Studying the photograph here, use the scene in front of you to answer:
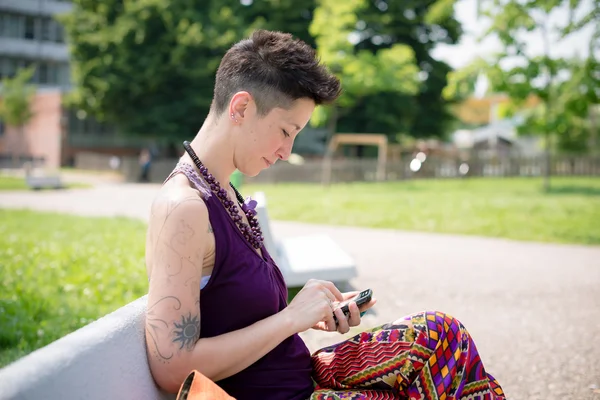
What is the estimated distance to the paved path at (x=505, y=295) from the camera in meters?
4.17

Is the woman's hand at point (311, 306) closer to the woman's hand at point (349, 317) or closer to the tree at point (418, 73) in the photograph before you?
the woman's hand at point (349, 317)

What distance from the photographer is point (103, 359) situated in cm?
153

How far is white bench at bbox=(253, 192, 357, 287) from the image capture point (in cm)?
527

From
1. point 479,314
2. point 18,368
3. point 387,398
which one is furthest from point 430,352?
point 479,314

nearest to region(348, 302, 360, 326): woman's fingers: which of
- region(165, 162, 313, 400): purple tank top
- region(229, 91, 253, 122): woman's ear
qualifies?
region(165, 162, 313, 400): purple tank top

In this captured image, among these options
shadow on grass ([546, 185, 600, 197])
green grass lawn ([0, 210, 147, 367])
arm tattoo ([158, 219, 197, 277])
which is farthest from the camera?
shadow on grass ([546, 185, 600, 197])

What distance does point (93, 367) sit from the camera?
1.48m

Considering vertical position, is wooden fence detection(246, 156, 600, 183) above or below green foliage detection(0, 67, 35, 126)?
below

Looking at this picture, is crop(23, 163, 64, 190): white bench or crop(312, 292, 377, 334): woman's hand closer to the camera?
crop(312, 292, 377, 334): woman's hand

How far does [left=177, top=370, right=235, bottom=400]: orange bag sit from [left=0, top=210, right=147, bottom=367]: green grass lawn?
295 cm

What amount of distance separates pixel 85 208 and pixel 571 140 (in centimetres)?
3029

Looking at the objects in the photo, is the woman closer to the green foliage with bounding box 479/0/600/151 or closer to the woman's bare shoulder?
the woman's bare shoulder

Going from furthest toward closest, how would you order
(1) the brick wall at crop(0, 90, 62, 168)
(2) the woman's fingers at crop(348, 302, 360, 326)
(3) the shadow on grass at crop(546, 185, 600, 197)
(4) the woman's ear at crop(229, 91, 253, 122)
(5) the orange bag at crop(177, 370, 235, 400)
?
(1) the brick wall at crop(0, 90, 62, 168) < (3) the shadow on grass at crop(546, 185, 600, 197) < (2) the woman's fingers at crop(348, 302, 360, 326) < (4) the woman's ear at crop(229, 91, 253, 122) < (5) the orange bag at crop(177, 370, 235, 400)

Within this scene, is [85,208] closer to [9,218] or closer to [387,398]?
[9,218]
